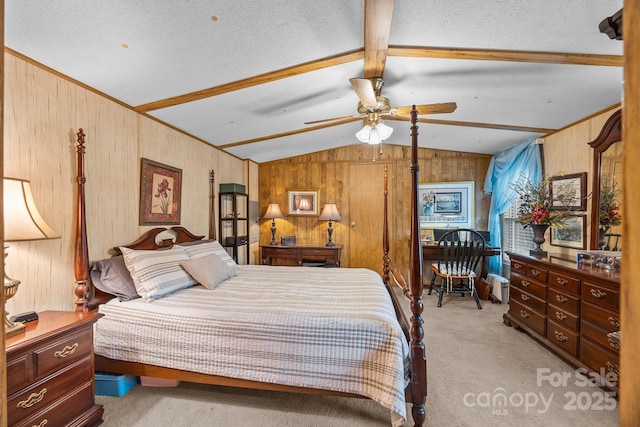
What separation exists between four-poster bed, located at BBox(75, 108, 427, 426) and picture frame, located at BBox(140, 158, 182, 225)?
713 mm

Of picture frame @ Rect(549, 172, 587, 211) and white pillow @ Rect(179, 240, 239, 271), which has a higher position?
picture frame @ Rect(549, 172, 587, 211)

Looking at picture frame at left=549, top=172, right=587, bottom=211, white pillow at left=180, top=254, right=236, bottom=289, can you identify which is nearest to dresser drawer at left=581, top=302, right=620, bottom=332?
picture frame at left=549, top=172, right=587, bottom=211

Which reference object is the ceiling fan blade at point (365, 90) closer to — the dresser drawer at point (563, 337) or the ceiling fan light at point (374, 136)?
the ceiling fan light at point (374, 136)

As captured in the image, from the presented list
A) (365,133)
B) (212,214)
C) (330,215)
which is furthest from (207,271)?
(330,215)

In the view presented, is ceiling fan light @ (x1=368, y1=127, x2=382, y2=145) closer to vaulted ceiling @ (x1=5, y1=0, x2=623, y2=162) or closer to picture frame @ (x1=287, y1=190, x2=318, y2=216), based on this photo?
vaulted ceiling @ (x1=5, y1=0, x2=623, y2=162)

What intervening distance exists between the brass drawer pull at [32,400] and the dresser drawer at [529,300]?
3.83 meters

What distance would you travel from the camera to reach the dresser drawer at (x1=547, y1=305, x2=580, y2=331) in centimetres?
230

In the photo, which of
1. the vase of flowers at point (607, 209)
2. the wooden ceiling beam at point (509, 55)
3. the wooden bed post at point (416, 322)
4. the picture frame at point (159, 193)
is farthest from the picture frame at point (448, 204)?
the picture frame at point (159, 193)

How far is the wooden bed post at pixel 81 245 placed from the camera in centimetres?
194

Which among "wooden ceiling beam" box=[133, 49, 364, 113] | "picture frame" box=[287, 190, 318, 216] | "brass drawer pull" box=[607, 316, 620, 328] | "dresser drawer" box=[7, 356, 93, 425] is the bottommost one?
"dresser drawer" box=[7, 356, 93, 425]

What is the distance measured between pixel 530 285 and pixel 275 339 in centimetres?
271

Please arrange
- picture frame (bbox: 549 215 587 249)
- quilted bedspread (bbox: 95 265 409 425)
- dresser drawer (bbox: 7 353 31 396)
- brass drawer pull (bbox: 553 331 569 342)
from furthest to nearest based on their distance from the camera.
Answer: picture frame (bbox: 549 215 587 249)
brass drawer pull (bbox: 553 331 569 342)
quilted bedspread (bbox: 95 265 409 425)
dresser drawer (bbox: 7 353 31 396)

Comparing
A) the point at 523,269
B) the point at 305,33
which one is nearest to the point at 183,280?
the point at 305,33

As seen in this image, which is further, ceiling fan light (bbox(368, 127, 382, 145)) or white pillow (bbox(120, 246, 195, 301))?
ceiling fan light (bbox(368, 127, 382, 145))
